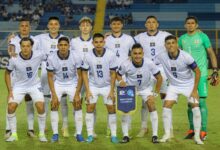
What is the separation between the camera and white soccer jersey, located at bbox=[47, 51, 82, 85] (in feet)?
26.3

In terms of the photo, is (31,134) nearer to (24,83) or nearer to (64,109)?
(64,109)

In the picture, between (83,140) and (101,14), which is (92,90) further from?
(101,14)

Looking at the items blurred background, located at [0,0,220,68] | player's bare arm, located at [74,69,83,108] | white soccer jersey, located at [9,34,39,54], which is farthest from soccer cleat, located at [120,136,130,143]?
blurred background, located at [0,0,220,68]

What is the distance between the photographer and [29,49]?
7.93 meters

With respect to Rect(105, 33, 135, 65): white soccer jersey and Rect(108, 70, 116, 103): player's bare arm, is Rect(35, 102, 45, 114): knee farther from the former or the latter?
Rect(105, 33, 135, 65): white soccer jersey

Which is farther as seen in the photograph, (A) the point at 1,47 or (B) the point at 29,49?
(A) the point at 1,47

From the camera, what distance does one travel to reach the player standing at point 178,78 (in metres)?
7.67

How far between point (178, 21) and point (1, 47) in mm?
12689

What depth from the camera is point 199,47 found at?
8.20 metres

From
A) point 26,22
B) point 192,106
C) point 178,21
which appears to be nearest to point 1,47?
point 178,21

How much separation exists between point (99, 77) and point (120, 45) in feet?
3.08

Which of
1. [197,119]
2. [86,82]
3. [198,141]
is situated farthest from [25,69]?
[198,141]

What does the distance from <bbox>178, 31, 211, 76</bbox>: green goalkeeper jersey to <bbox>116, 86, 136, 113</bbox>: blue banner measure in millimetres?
1249

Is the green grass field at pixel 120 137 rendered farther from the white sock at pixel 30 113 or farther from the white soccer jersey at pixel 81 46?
the white soccer jersey at pixel 81 46
